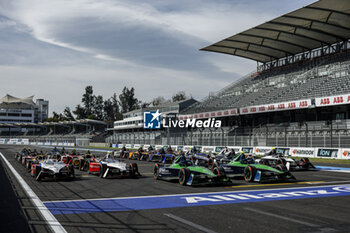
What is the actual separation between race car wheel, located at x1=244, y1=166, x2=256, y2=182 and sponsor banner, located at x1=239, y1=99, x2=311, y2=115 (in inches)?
893

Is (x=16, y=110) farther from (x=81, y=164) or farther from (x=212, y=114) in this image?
(x=81, y=164)

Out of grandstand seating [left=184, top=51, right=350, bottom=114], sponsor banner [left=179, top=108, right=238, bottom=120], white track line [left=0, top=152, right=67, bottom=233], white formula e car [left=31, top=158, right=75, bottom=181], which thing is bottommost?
white track line [left=0, top=152, right=67, bottom=233]

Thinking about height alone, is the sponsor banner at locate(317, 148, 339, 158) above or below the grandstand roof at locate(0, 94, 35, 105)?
below

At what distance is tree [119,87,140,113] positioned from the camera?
14100 cm

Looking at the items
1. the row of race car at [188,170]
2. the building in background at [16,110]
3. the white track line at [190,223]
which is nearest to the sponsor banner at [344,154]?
the row of race car at [188,170]

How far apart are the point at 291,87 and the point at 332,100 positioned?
37.0 feet

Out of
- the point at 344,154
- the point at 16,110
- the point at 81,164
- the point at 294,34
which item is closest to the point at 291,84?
the point at 294,34

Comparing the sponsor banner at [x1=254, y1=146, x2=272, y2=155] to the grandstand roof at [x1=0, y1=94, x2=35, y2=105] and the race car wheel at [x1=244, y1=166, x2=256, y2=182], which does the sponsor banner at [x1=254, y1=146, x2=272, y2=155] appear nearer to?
the race car wheel at [x1=244, y1=166, x2=256, y2=182]

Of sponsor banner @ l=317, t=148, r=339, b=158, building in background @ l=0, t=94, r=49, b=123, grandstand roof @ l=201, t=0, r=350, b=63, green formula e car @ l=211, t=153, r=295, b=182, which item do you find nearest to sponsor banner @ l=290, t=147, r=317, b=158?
sponsor banner @ l=317, t=148, r=339, b=158

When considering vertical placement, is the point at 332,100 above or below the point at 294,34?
below

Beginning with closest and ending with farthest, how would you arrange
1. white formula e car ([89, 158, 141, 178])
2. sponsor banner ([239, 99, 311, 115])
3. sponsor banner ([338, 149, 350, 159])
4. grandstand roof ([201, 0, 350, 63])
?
white formula e car ([89, 158, 141, 178]) < sponsor banner ([338, 149, 350, 159]) < grandstand roof ([201, 0, 350, 63]) < sponsor banner ([239, 99, 311, 115])

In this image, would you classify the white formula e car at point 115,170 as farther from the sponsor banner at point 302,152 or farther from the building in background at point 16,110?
the building in background at point 16,110

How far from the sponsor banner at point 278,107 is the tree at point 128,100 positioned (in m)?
99.8

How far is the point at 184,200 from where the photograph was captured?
1070 cm
